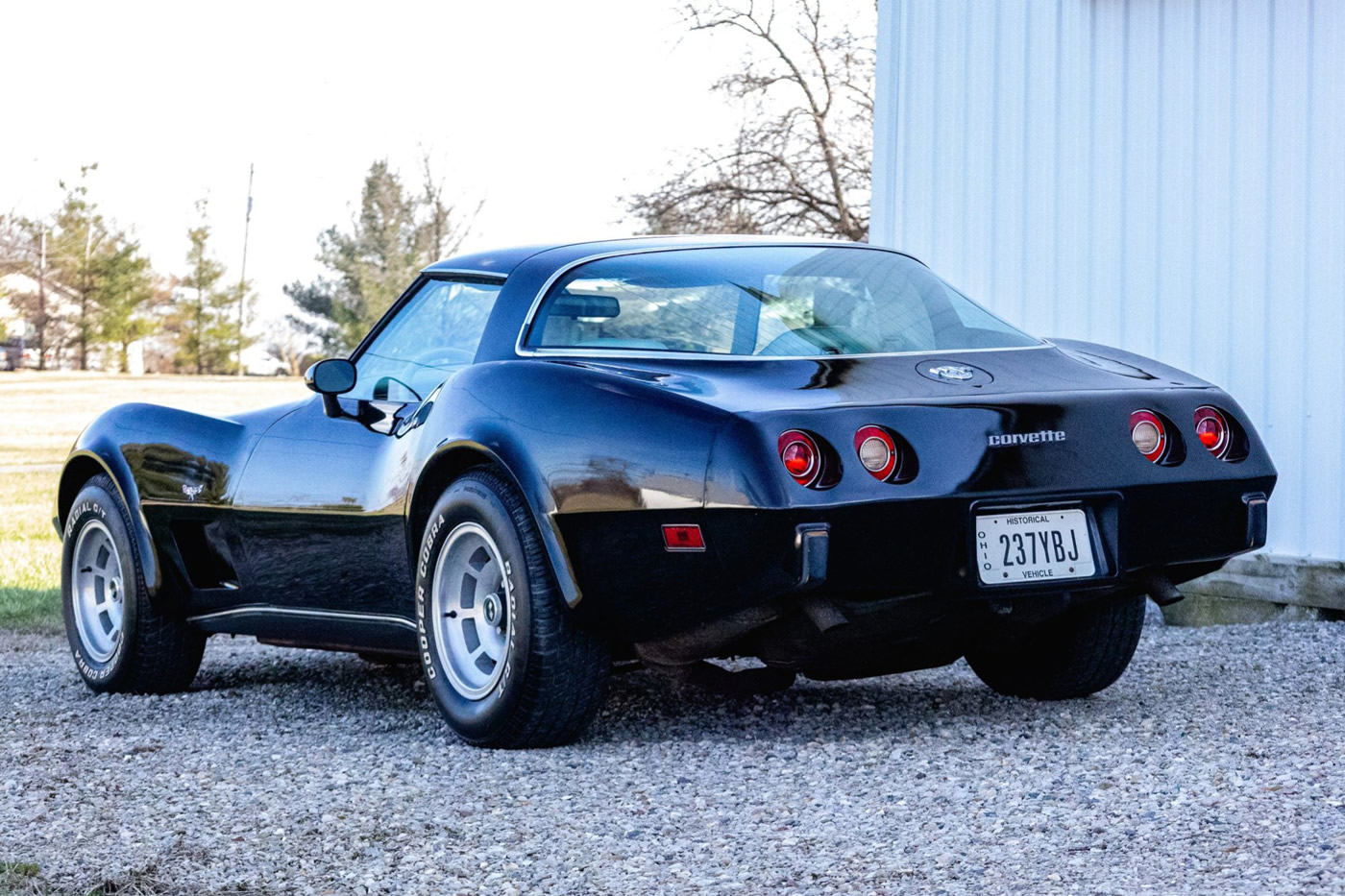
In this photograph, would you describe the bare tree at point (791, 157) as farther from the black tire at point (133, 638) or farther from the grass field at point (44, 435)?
the black tire at point (133, 638)

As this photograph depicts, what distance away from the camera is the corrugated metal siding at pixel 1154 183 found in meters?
7.50

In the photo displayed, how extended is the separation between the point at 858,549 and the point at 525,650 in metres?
0.96

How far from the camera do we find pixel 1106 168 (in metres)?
8.45

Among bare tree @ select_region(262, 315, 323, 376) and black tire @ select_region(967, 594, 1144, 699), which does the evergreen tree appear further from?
black tire @ select_region(967, 594, 1144, 699)

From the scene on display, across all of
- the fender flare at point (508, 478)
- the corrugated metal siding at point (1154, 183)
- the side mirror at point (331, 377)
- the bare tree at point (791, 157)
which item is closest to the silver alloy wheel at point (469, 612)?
the fender flare at point (508, 478)

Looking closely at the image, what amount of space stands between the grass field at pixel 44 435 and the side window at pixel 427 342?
515mm

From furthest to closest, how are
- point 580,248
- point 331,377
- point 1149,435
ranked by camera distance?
point 331,377, point 580,248, point 1149,435

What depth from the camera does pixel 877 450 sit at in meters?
4.11

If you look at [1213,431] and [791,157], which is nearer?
[1213,431]

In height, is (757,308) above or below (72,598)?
above

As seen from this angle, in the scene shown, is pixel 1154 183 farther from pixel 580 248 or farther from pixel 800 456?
pixel 800 456

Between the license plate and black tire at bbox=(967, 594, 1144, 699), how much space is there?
760mm

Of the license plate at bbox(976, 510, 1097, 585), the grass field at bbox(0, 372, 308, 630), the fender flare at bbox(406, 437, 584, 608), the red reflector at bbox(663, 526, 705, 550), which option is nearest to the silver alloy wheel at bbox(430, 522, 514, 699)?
the fender flare at bbox(406, 437, 584, 608)

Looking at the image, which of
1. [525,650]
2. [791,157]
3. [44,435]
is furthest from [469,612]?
[44,435]
